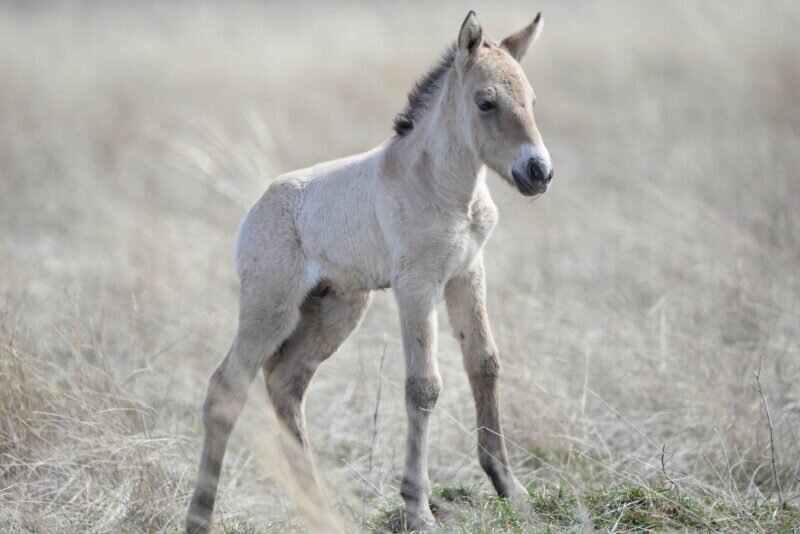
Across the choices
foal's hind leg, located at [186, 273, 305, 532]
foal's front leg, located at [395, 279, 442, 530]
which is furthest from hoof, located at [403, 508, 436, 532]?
foal's hind leg, located at [186, 273, 305, 532]

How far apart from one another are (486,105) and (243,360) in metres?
1.49

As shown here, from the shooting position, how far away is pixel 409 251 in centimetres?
410

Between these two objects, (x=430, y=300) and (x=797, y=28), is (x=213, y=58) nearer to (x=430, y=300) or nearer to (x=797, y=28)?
(x=797, y=28)

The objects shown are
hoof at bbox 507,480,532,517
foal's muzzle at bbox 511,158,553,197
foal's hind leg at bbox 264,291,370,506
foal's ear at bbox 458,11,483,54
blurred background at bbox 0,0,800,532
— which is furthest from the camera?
blurred background at bbox 0,0,800,532

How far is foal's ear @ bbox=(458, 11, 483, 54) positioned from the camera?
4.06 metres

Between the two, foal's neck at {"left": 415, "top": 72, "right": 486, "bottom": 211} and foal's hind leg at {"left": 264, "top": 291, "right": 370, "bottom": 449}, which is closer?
foal's neck at {"left": 415, "top": 72, "right": 486, "bottom": 211}

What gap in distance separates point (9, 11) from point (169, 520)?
52.7 feet

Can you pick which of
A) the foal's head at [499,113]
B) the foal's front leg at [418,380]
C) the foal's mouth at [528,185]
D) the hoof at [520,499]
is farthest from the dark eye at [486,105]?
the hoof at [520,499]

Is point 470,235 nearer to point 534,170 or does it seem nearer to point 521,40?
point 534,170

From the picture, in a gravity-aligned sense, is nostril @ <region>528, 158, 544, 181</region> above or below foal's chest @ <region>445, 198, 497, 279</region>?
above

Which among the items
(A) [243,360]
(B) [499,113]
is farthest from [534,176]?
(A) [243,360]

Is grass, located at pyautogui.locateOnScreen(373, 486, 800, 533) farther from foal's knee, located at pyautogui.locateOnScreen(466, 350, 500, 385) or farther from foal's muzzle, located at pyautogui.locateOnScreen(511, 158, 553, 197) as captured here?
foal's muzzle, located at pyautogui.locateOnScreen(511, 158, 553, 197)

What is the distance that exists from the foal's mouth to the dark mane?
0.68m

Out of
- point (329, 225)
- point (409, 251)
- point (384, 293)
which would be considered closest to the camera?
point (409, 251)
